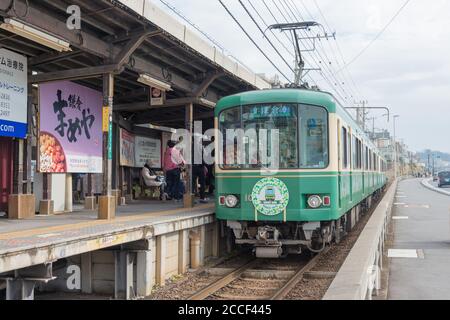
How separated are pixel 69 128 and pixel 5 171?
1.71 metres

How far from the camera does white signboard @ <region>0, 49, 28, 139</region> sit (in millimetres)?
8781

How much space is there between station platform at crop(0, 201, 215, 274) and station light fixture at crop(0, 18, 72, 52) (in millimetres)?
2545

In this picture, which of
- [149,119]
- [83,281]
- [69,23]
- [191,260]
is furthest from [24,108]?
[149,119]

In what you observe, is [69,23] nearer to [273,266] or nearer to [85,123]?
[85,123]

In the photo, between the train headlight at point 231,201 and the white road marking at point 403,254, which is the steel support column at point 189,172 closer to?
the train headlight at point 231,201

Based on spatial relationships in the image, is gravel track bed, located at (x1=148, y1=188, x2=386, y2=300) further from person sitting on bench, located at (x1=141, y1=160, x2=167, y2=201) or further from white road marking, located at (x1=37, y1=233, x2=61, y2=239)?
person sitting on bench, located at (x1=141, y1=160, x2=167, y2=201)

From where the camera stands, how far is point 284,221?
9016 mm

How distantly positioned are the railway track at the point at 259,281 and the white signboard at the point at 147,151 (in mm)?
6228

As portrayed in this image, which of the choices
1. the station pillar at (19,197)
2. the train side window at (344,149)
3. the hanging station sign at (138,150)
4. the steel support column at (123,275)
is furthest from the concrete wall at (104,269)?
the hanging station sign at (138,150)

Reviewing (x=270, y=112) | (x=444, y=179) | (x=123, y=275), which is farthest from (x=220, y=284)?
(x=444, y=179)

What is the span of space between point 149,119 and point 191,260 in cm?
675

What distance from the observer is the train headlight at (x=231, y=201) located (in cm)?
938

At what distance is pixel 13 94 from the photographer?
356 inches

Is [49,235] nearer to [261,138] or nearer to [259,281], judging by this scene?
[259,281]
